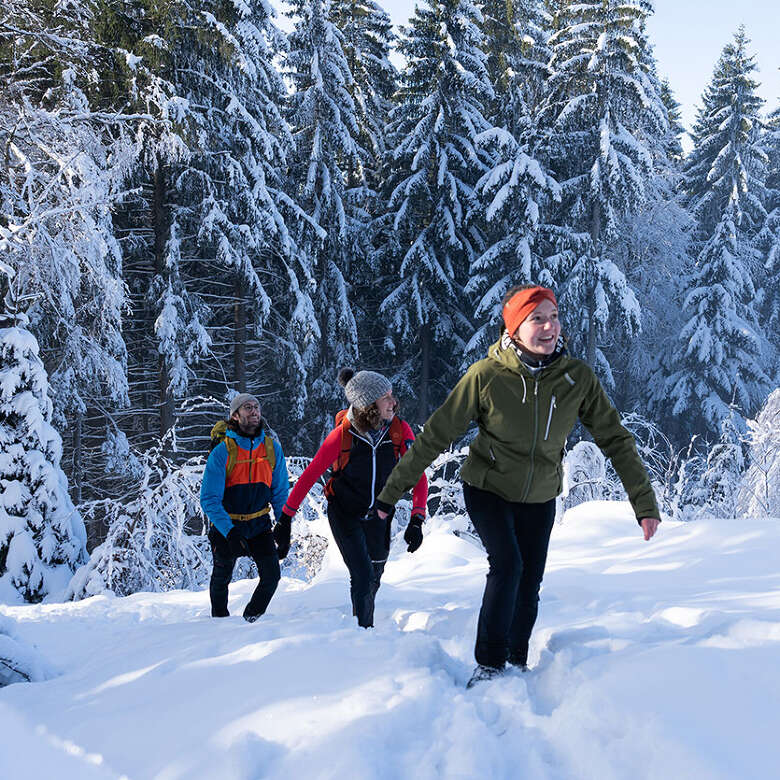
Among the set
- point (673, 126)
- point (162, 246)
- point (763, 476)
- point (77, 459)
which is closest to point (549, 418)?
point (763, 476)

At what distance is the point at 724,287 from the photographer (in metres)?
20.8

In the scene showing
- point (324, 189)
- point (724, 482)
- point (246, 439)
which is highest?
point (324, 189)

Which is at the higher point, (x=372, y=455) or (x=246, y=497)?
(x=372, y=455)

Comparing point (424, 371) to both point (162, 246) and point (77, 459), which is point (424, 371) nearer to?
point (162, 246)

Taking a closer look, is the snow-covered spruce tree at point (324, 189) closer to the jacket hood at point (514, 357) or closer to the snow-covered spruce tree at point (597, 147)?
the snow-covered spruce tree at point (597, 147)

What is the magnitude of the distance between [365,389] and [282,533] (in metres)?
1.29

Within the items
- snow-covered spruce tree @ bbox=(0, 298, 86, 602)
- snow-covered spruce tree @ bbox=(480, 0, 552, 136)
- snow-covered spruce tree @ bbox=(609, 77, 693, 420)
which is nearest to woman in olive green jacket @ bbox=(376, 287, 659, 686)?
snow-covered spruce tree @ bbox=(0, 298, 86, 602)

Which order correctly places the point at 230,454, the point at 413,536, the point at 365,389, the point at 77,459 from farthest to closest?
the point at 77,459
the point at 230,454
the point at 365,389
the point at 413,536

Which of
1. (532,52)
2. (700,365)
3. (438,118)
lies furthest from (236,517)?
(700,365)

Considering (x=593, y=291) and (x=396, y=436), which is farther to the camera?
(x=593, y=291)

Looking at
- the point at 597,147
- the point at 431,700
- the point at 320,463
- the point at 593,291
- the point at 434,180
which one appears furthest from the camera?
the point at 434,180

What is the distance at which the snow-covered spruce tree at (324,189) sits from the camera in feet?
54.9

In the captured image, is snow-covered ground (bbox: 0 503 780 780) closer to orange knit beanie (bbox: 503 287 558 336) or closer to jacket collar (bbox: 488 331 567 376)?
jacket collar (bbox: 488 331 567 376)

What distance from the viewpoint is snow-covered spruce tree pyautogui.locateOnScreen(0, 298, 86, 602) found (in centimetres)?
845
